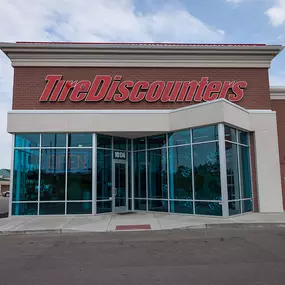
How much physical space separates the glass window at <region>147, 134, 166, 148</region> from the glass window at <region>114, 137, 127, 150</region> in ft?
4.45

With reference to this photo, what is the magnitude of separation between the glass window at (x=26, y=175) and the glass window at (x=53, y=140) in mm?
607

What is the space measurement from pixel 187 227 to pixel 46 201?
22.9 feet

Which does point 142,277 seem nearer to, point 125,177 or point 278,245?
point 278,245

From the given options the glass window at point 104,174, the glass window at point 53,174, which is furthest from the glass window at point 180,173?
the glass window at point 53,174

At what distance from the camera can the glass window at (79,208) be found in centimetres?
1505

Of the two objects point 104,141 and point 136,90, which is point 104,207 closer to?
point 104,141

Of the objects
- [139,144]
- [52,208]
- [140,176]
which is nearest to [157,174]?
[140,176]

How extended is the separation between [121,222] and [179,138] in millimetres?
4973

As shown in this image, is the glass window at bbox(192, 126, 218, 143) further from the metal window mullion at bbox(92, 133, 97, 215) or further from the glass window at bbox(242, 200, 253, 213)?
the metal window mullion at bbox(92, 133, 97, 215)

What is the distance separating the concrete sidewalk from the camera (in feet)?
38.4

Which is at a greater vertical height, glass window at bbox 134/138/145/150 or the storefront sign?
glass window at bbox 134/138/145/150

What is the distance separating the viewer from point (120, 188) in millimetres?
16781

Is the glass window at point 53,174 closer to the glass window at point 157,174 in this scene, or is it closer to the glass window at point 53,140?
the glass window at point 53,140

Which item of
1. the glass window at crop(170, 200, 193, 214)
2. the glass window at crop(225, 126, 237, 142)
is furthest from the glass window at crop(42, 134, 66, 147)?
the glass window at crop(225, 126, 237, 142)
